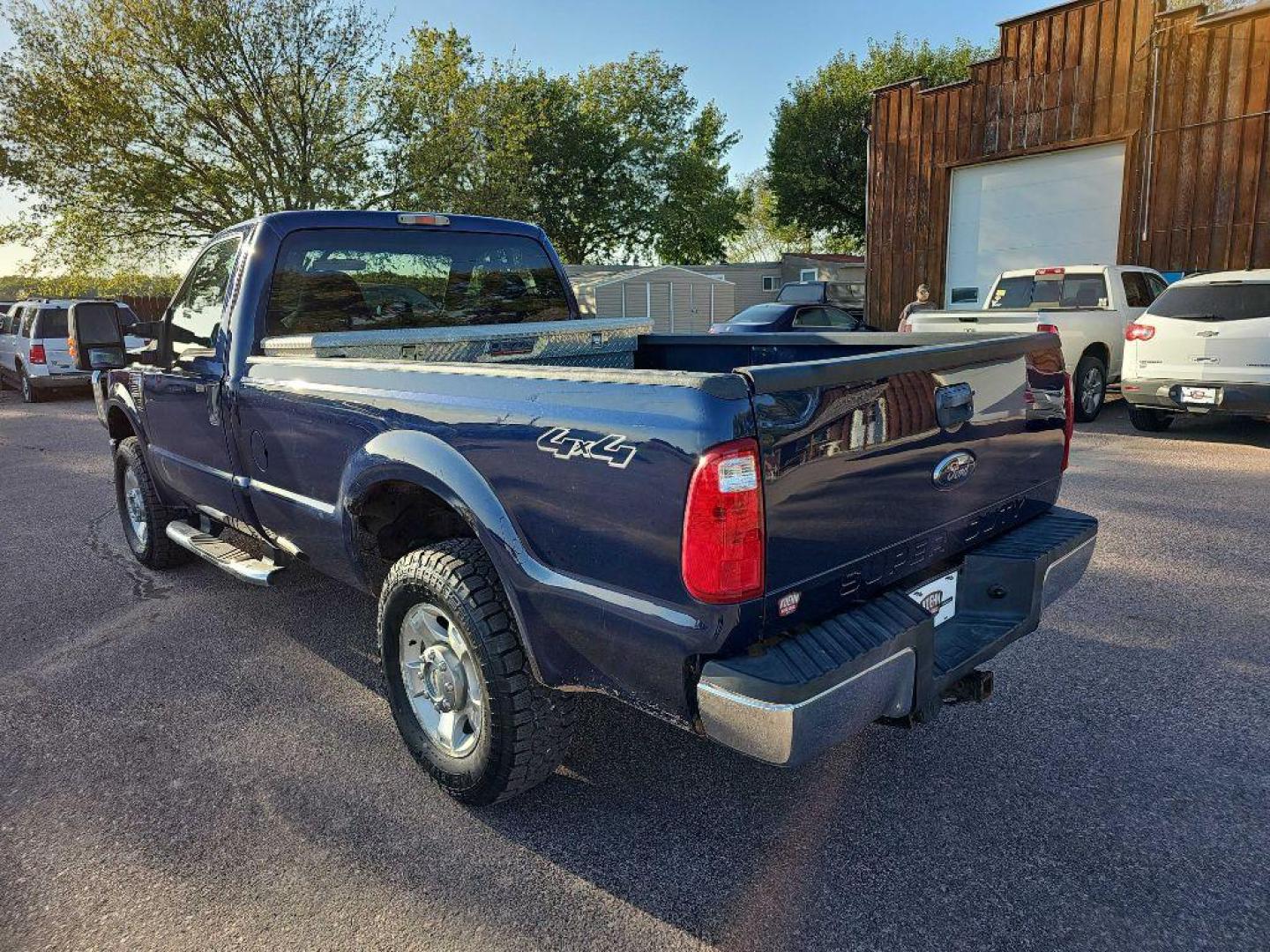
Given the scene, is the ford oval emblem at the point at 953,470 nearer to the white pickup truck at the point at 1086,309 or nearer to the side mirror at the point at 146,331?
the side mirror at the point at 146,331

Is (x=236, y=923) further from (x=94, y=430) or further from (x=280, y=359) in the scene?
(x=94, y=430)

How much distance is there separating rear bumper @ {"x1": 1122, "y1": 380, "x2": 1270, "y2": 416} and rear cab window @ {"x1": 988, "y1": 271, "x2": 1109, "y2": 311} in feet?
7.44

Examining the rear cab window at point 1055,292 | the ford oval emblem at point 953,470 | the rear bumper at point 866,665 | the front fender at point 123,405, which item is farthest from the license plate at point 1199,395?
the front fender at point 123,405

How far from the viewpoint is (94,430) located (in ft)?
40.8

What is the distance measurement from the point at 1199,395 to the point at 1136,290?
3641 millimetres

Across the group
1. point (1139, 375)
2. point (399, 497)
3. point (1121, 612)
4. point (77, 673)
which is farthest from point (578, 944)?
point (1139, 375)

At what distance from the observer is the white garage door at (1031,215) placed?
627 inches

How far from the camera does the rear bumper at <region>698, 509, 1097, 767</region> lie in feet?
6.64

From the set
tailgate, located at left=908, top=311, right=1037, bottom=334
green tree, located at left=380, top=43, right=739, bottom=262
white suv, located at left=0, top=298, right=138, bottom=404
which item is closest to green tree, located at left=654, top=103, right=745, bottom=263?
green tree, located at left=380, top=43, right=739, bottom=262

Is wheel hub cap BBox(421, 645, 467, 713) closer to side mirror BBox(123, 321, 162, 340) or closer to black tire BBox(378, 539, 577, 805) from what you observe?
black tire BBox(378, 539, 577, 805)

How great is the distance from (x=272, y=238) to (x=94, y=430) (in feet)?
34.5

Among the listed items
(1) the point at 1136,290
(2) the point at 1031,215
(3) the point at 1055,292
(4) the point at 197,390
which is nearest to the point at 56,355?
(4) the point at 197,390

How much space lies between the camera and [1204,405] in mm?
8477

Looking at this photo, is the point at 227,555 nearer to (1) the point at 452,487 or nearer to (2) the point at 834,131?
(1) the point at 452,487
